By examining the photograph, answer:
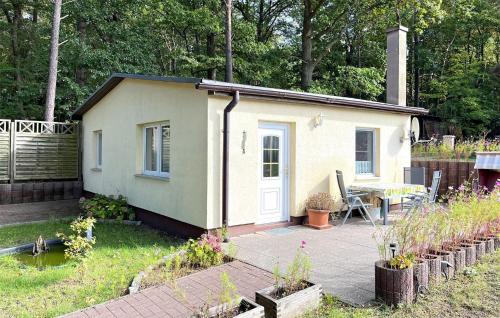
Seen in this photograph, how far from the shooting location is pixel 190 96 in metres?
7.56

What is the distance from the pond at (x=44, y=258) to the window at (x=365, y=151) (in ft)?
24.2

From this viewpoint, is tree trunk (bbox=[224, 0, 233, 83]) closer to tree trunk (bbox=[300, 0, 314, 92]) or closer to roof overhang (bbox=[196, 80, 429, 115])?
tree trunk (bbox=[300, 0, 314, 92])

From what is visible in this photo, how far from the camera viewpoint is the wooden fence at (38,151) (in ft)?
40.8

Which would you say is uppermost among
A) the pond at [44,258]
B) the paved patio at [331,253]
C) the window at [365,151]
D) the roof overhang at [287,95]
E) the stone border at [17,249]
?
the roof overhang at [287,95]

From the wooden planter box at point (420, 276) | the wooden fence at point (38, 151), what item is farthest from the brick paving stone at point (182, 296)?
the wooden fence at point (38, 151)

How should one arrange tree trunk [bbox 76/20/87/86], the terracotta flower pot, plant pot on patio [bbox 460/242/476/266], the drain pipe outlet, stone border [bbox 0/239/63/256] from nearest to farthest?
plant pot on patio [bbox 460/242/476/266], stone border [bbox 0/239/63/256], the drain pipe outlet, the terracotta flower pot, tree trunk [bbox 76/20/87/86]

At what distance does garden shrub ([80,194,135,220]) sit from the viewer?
9520 millimetres

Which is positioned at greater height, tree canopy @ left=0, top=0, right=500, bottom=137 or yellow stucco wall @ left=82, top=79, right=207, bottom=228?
tree canopy @ left=0, top=0, right=500, bottom=137

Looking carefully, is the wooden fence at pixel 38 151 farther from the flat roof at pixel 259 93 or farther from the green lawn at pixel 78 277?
the green lawn at pixel 78 277

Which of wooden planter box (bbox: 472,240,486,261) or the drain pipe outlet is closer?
wooden planter box (bbox: 472,240,486,261)

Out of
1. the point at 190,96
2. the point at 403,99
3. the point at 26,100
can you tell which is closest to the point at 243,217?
the point at 190,96

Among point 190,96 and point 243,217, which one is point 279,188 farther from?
point 190,96

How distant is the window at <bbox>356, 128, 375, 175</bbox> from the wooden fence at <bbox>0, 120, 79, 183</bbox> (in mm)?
10202

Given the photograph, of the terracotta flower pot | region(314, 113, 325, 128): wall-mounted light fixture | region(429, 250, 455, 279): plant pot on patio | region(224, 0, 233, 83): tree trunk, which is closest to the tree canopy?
region(224, 0, 233, 83): tree trunk
